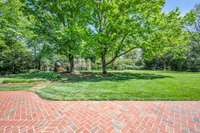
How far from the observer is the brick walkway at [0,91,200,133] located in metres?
4.39

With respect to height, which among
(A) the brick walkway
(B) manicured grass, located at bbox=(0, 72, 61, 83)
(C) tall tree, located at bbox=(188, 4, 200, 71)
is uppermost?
(C) tall tree, located at bbox=(188, 4, 200, 71)

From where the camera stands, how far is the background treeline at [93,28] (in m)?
15.6

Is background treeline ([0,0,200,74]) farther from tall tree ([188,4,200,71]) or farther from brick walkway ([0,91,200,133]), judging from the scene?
tall tree ([188,4,200,71])

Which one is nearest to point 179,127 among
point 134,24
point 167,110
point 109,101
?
point 167,110

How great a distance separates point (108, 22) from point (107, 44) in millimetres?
1722

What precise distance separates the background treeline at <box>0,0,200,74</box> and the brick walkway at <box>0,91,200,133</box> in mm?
9274

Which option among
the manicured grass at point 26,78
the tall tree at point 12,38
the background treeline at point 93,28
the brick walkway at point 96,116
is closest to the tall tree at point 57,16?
the background treeline at point 93,28

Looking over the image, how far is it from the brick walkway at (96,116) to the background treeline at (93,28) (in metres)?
9.27

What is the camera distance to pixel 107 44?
642 inches

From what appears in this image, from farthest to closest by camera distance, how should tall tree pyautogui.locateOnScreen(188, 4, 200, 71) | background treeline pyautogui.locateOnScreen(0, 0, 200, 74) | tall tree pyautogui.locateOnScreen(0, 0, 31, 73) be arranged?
tall tree pyautogui.locateOnScreen(188, 4, 200, 71) → tall tree pyautogui.locateOnScreen(0, 0, 31, 73) → background treeline pyautogui.locateOnScreen(0, 0, 200, 74)

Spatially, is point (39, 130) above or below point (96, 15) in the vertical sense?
below

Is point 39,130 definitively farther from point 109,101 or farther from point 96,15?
point 96,15

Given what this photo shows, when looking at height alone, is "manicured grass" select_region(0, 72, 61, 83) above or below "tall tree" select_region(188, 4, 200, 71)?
below

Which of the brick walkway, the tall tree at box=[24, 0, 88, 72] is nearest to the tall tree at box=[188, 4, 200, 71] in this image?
the tall tree at box=[24, 0, 88, 72]
